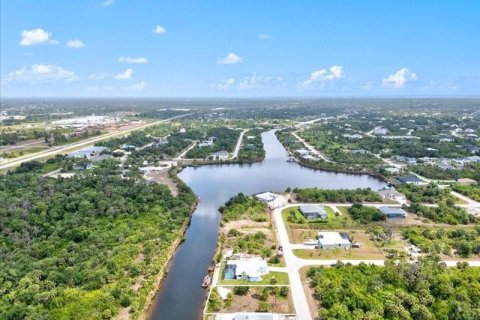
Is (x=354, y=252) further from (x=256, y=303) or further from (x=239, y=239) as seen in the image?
(x=256, y=303)

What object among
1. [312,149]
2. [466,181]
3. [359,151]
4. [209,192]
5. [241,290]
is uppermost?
[359,151]

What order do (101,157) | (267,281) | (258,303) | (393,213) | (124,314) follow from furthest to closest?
(101,157) → (393,213) → (267,281) → (258,303) → (124,314)

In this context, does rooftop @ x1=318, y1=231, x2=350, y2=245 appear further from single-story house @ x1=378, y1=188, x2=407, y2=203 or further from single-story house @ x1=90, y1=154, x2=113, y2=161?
single-story house @ x1=90, y1=154, x2=113, y2=161

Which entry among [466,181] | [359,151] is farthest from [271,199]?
[359,151]

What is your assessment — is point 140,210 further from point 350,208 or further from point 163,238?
point 350,208

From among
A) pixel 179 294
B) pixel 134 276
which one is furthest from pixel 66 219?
pixel 179 294

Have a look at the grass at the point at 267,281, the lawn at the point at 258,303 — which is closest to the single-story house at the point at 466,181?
the grass at the point at 267,281
